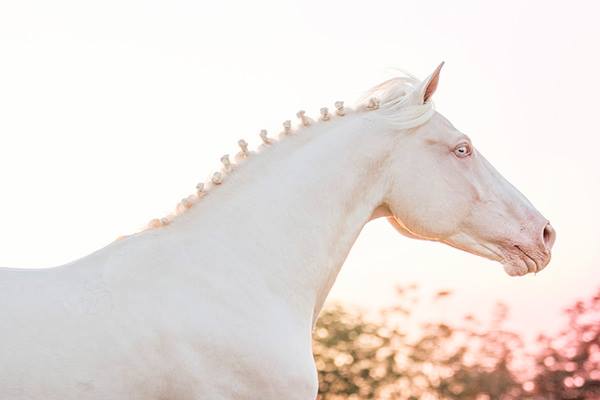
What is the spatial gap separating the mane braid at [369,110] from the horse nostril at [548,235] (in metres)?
0.89

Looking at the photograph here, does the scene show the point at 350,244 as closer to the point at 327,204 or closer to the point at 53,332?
the point at 327,204

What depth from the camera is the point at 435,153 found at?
18.6 feet

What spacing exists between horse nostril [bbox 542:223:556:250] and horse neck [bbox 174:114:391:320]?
97 centimetres

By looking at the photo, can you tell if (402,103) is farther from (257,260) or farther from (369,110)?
(257,260)

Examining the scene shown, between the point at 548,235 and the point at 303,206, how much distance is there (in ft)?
4.85

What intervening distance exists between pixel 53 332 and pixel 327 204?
1504 mm

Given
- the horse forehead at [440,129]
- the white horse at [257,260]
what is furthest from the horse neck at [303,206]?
the horse forehead at [440,129]

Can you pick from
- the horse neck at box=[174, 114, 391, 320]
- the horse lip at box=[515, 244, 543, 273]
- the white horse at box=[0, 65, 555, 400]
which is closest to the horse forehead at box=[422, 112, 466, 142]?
the white horse at box=[0, 65, 555, 400]

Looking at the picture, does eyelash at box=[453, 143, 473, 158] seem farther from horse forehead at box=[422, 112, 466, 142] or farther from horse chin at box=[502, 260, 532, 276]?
horse chin at box=[502, 260, 532, 276]

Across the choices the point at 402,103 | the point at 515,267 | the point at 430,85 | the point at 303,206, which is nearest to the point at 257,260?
the point at 303,206

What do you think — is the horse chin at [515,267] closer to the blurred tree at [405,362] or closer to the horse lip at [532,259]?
the horse lip at [532,259]

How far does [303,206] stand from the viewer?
529cm

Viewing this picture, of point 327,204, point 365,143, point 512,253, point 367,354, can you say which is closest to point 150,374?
point 327,204

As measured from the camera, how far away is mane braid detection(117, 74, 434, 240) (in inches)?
205
